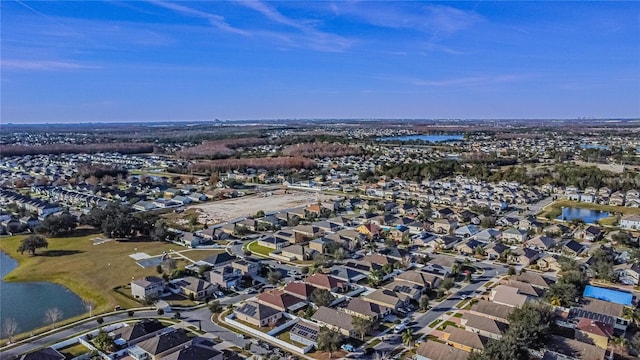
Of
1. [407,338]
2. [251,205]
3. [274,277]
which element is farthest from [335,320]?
[251,205]

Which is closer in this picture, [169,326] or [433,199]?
[169,326]

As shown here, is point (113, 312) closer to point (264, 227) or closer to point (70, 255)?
point (70, 255)

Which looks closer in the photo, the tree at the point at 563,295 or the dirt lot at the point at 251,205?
the tree at the point at 563,295

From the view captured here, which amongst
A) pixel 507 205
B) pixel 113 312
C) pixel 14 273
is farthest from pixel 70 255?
pixel 507 205

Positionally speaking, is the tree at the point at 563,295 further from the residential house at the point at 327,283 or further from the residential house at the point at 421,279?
the residential house at the point at 327,283

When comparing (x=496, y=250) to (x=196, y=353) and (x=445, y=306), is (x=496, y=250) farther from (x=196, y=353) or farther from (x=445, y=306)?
(x=196, y=353)

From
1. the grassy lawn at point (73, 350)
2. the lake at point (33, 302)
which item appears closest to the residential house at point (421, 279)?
the grassy lawn at point (73, 350)

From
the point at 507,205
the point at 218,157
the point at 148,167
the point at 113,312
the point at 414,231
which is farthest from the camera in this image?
the point at 218,157
